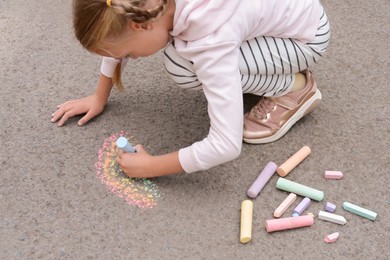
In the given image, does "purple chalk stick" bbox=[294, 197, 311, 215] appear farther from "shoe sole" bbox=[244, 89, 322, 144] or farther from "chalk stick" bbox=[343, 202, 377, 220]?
"shoe sole" bbox=[244, 89, 322, 144]

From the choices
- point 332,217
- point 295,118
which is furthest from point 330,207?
point 295,118

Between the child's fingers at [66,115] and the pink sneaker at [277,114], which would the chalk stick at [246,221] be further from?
the child's fingers at [66,115]

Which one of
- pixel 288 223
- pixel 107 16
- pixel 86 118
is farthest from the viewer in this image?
pixel 86 118

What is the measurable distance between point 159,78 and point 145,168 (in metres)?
0.35

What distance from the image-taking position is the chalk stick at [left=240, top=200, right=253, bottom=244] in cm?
89

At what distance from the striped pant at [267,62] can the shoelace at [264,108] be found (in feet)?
0.08

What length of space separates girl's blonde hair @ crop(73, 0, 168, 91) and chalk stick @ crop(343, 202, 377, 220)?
0.49 m

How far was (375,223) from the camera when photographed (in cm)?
92

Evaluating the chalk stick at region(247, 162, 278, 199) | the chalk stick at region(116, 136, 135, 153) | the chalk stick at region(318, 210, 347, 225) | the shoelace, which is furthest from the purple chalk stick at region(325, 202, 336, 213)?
the chalk stick at region(116, 136, 135, 153)

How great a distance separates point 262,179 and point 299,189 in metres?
0.07

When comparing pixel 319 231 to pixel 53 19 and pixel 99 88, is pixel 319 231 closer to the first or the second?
pixel 99 88

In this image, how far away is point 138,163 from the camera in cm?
97

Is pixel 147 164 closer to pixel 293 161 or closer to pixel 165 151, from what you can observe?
pixel 165 151

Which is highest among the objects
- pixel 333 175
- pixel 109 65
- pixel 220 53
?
pixel 220 53
